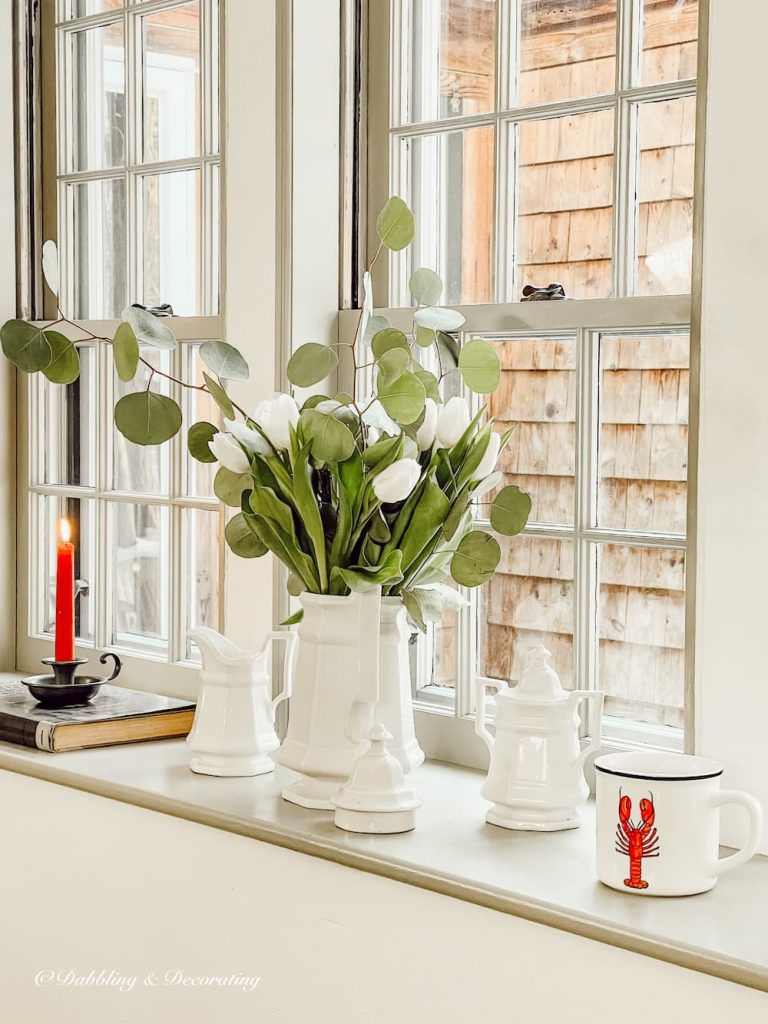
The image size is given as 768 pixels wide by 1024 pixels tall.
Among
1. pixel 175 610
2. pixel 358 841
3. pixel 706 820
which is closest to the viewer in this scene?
pixel 706 820

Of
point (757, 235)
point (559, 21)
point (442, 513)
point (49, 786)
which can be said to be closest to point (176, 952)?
point (49, 786)

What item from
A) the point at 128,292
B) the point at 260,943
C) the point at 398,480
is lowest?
the point at 260,943

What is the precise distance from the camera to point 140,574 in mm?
2424

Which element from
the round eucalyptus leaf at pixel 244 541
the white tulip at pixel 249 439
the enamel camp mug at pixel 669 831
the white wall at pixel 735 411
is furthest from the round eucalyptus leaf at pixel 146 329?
→ the enamel camp mug at pixel 669 831

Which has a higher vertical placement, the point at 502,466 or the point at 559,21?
the point at 559,21

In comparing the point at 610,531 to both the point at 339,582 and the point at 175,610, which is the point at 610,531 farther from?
the point at 175,610

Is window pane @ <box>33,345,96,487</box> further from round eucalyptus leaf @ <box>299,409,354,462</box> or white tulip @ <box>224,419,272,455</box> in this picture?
round eucalyptus leaf @ <box>299,409,354,462</box>

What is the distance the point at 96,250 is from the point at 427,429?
1.14 metres

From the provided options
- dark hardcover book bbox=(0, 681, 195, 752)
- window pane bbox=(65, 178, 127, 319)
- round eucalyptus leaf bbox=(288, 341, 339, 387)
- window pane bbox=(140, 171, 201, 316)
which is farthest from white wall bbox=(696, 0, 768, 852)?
window pane bbox=(65, 178, 127, 319)

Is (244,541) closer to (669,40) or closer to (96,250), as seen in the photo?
(669,40)

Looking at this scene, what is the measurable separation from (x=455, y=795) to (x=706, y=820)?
0.46 metres

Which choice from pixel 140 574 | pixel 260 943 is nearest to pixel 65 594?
pixel 140 574

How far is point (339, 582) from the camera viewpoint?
1.68 metres

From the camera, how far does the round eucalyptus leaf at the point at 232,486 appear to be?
1722 mm
